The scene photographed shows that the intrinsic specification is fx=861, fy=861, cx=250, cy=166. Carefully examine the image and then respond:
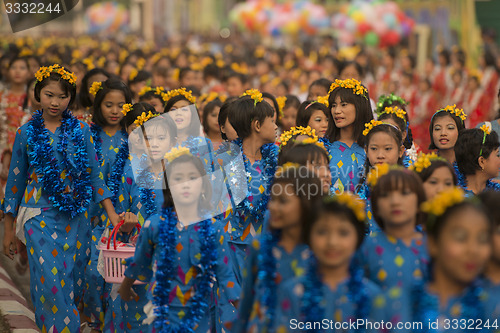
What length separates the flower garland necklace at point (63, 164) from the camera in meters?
6.38

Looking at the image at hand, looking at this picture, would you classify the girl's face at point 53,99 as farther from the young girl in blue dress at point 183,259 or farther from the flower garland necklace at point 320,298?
the flower garland necklace at point 320,298

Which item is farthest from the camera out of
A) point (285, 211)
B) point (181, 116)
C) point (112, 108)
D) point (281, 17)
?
point (281, 17)

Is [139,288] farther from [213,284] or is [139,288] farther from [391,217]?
[391,217]

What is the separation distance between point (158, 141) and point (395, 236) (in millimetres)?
2632

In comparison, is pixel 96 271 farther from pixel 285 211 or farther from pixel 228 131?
pixel 285 211

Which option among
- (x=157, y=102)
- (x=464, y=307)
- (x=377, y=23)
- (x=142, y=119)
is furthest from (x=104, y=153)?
(x=377, y=23)

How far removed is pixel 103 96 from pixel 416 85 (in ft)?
38.4

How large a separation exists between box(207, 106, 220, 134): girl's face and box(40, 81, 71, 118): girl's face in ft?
7.61

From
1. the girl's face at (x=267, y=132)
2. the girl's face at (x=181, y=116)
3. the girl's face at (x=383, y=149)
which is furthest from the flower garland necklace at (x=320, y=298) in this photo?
the girl's face at (x=181, y=116)

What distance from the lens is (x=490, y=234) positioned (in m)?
3.88

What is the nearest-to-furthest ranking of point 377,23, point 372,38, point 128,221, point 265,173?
point 128,221 → point 265,173 → point 377,23 → point 372,38

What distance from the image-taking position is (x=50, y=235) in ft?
21.0

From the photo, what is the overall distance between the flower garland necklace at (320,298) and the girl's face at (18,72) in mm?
8050

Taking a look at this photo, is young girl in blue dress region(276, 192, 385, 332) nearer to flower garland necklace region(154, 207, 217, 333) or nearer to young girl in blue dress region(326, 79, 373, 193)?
flower garland necklace region(154, 207, 217, 333)
